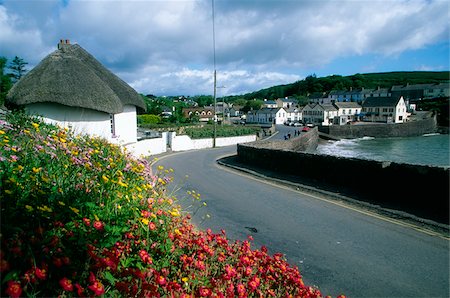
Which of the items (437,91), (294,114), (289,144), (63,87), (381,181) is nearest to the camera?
(381,181)

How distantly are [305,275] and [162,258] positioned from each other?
339 cm

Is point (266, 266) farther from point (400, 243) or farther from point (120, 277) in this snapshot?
point (400, 243)

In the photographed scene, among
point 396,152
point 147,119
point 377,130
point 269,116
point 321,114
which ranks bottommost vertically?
point 396,152

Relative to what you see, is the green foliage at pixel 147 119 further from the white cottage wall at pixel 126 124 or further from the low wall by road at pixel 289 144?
the low wall by road at pixel 289 144

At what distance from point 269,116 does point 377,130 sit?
38.7 meters

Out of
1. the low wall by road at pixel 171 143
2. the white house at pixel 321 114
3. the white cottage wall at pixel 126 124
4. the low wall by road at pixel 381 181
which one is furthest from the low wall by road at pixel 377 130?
the low wall by road at pixel 381 181

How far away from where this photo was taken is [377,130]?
69938mm

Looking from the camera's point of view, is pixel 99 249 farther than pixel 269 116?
No

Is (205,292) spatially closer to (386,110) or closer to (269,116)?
(269,116)

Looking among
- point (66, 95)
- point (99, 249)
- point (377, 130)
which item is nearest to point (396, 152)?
point (377, 130)

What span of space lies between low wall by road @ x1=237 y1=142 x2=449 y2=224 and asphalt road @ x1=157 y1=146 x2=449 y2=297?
4.60 feet

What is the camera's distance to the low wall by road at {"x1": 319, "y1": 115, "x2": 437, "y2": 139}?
217 feet

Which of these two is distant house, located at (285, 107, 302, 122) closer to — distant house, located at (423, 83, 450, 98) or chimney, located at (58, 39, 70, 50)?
distant house, located at (423, 83, 450, 98)

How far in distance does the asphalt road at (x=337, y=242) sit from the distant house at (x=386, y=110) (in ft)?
313
